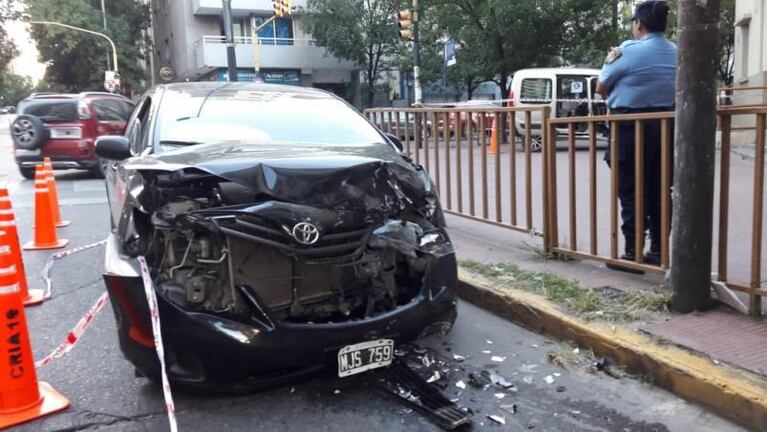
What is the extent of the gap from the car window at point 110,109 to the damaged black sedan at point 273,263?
10386 mm

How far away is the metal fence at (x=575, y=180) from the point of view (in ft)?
12.4

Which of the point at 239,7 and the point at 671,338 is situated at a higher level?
the point at 239,7

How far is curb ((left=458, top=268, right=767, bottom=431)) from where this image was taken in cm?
297

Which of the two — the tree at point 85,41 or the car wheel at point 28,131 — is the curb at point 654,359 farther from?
the tree at point 85,41

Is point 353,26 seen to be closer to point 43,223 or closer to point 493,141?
point 43,223

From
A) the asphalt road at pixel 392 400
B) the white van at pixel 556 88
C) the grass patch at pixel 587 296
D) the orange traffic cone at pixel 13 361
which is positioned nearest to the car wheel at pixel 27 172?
the asphalt road at pixel 392 400

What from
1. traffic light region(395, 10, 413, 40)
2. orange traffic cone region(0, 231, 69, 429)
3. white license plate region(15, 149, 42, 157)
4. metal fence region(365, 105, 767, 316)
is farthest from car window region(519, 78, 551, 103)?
orange traffic cone region(0, 231, 69, 429)

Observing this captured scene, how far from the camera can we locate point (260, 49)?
1262 inches

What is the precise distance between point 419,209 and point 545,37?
820 inches

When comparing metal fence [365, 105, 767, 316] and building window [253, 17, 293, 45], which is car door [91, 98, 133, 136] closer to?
metal fence [365, 105, 767, 316]

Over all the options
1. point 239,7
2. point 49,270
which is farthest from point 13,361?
point 239,7

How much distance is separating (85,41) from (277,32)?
40.3 feet

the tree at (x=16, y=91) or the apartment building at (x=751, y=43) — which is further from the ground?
the tree at (x=16, y=91)

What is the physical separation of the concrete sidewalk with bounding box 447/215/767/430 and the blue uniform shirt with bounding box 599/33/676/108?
1281mm
